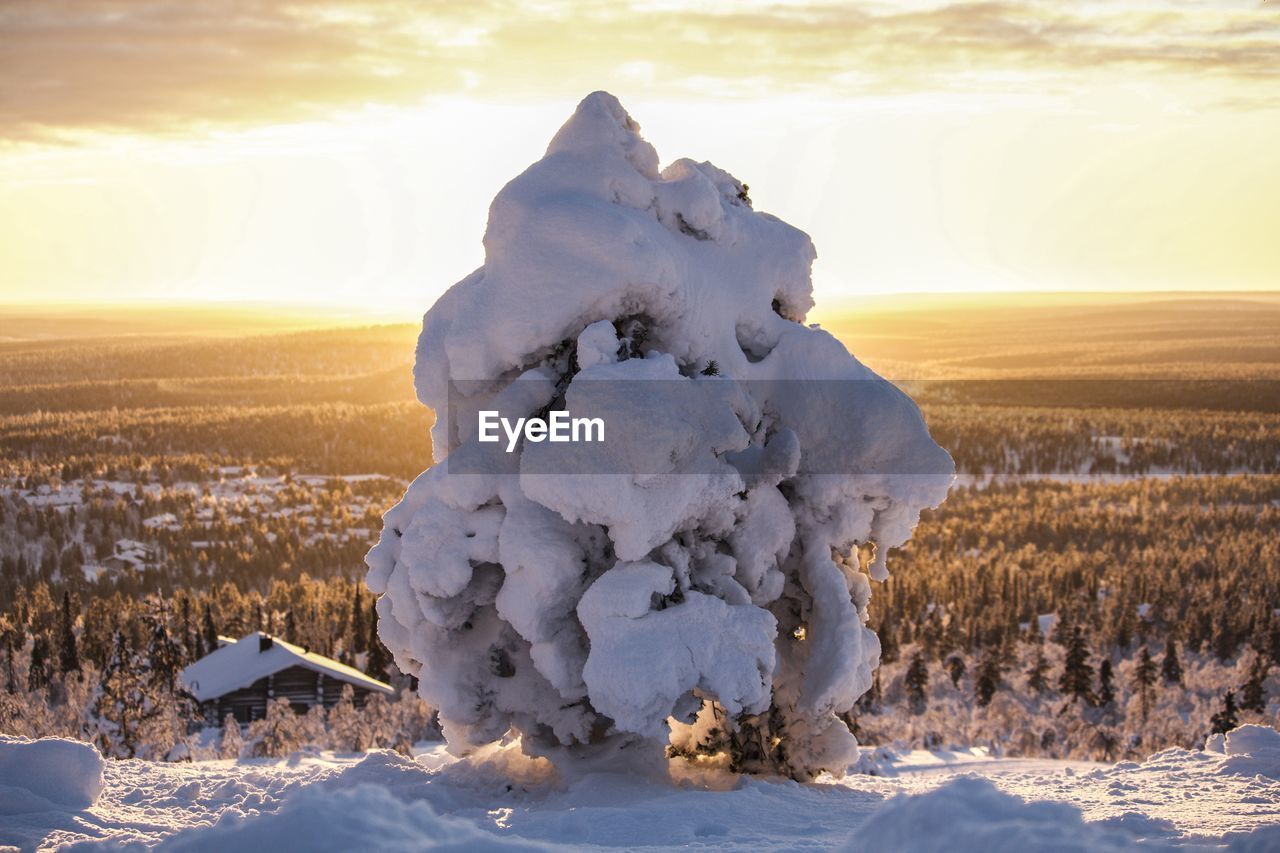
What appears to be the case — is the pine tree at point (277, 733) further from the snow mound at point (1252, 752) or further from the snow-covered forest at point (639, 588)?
the snow mound at point (1252, 752)

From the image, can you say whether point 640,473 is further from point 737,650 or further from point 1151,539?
point 1151,539

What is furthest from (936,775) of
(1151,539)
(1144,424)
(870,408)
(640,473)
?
(1144,424)

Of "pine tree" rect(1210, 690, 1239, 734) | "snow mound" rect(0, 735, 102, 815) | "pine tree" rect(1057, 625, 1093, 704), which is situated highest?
"snow mound" rect(0, 735, 102, 815)

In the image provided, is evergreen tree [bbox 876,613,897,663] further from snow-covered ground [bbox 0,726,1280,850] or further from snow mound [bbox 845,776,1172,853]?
snow mound [bbox 845,776,1172,853]

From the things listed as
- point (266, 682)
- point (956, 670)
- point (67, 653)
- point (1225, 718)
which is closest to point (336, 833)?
point (266, 682)

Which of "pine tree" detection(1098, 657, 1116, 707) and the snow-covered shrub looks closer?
the snow-covered shrub

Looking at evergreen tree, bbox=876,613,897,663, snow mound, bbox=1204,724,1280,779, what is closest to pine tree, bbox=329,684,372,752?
snow mound, bbox=1204,724,1280,779

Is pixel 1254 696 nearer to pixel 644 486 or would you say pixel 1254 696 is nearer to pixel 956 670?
pixel 956 670

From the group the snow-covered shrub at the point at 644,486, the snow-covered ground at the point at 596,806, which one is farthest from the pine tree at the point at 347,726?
the snow-covered shrub at the point at 644,486

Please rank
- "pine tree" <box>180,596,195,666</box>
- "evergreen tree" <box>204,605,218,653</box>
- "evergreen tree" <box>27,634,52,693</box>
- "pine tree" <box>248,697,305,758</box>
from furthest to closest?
"evergreen tree" <box>204,605,218,653</box> < "pine tree" <box>180,596,195,666</box> < "evergreen tree" <box>27,634,52,693</box> < "pine tree" <box>248,697,305,758</box>
